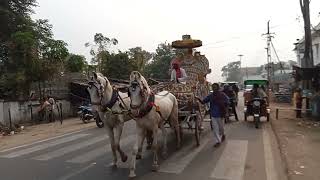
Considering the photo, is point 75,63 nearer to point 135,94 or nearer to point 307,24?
point 307,24

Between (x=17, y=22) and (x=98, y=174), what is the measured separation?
25796 millimetres

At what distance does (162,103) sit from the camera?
32.5 feet

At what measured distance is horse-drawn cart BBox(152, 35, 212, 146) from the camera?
1256cm

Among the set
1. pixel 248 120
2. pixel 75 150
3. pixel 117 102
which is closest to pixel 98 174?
pixel 117 102

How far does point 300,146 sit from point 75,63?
21603 mm

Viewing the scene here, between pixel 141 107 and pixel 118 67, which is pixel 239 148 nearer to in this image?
pixel 141 107

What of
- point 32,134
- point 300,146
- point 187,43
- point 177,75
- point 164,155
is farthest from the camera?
point 32,134

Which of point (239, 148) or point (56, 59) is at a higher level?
point (56, 59)

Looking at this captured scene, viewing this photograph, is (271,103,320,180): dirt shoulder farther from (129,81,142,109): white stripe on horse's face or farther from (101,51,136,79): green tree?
(101,51,136,79): green tree

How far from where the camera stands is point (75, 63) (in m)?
30.9

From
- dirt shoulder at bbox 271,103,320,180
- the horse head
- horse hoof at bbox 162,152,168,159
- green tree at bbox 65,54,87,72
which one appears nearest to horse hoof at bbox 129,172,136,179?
the horse head

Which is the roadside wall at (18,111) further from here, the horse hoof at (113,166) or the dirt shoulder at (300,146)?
the dirt shoulder at (300,146)

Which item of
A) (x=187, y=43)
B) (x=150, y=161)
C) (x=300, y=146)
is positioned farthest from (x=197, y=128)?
(x=187, y=43)

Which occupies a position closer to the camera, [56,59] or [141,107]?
[141,107]
